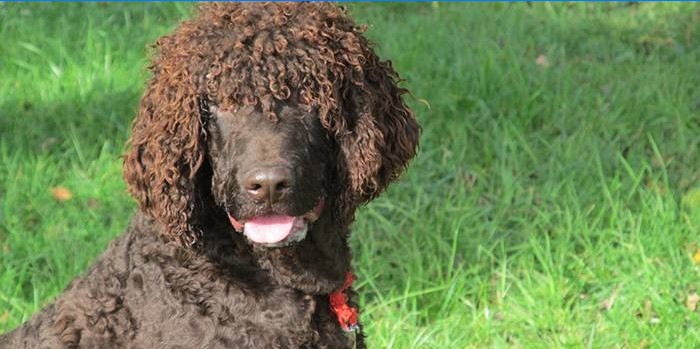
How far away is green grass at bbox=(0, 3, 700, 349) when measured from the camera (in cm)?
500

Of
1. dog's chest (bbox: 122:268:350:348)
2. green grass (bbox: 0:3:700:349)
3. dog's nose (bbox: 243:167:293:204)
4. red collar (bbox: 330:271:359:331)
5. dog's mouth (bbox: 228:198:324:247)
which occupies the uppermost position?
dog's nose (bbox: 243:167:293:204)

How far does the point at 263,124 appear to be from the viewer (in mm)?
3322

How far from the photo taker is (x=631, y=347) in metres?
4.70

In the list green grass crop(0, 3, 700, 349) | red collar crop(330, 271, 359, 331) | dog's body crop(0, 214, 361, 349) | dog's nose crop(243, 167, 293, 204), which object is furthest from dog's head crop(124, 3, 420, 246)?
green grass crop(0, 3, 700, 349)

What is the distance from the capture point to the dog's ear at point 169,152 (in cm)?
342

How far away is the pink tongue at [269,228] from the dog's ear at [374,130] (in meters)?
0.25

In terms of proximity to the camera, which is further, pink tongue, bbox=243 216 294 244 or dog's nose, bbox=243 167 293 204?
pink tongue, bbox=243 216 294 244

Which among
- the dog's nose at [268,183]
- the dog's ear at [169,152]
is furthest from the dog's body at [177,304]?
the dog's nose at [268,183]

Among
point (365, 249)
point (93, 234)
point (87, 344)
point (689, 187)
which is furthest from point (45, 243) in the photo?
point (689, 187)

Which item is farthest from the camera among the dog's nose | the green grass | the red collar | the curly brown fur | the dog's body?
the green grass

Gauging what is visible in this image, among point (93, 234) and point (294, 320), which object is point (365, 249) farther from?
point (294, 320)

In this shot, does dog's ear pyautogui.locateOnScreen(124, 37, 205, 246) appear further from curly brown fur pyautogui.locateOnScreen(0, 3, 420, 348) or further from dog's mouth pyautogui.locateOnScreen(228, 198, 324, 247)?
dog's mouth pyautogui.locateOnScreen(228, 198, 324, 247)

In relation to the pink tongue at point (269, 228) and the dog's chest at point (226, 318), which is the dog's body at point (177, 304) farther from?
the pink tongue at point (269, 228)

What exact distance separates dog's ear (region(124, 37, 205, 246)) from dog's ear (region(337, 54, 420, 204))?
0.44 meters
